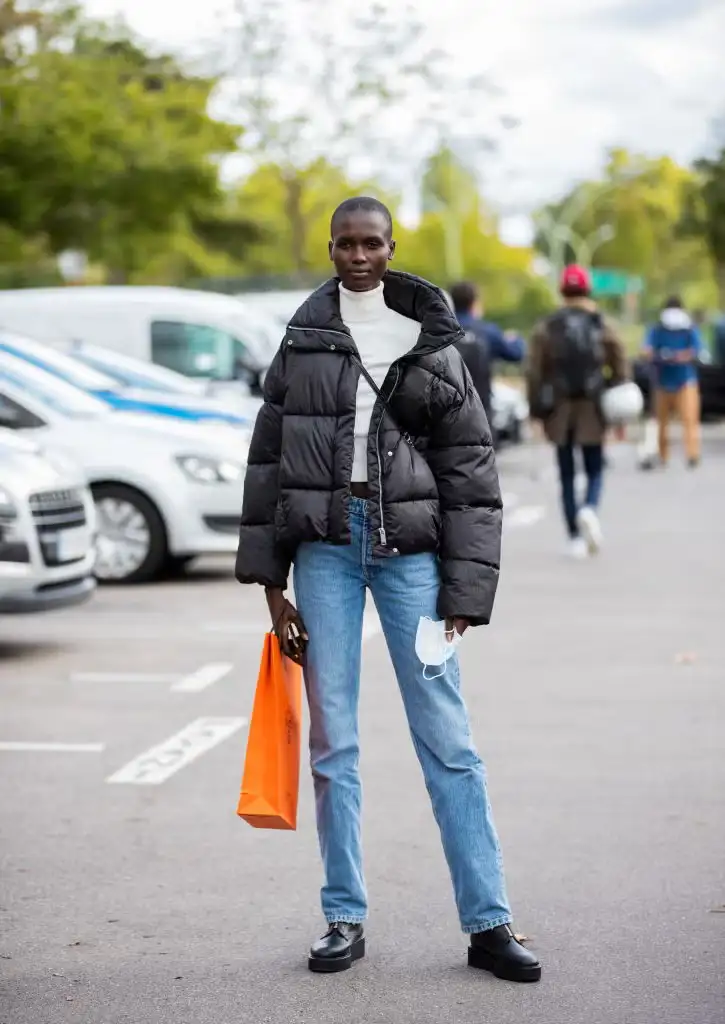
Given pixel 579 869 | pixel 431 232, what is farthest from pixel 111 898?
pixel 431 232

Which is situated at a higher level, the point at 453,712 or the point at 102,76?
the point at 102,76

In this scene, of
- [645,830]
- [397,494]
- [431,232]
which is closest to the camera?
[397,494]

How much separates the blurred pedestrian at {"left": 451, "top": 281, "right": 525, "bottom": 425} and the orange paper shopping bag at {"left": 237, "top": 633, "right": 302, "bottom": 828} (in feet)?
27.1

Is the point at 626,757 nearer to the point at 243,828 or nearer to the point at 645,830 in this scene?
the point at 645,830

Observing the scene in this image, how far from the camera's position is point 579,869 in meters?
5.64

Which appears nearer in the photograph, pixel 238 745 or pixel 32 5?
pixel 238 745

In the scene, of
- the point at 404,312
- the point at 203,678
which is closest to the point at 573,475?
the point at 203,678

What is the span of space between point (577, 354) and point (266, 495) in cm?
937

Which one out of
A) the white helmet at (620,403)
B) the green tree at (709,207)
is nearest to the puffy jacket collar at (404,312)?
the white helmet at (620,403)

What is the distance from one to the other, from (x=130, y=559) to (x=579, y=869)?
24.7 feet

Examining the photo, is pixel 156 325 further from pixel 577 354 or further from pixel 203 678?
pixel 203 678

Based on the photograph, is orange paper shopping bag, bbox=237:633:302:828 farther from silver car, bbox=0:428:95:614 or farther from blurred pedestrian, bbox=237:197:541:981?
silver car, bbox=0:428:95:614

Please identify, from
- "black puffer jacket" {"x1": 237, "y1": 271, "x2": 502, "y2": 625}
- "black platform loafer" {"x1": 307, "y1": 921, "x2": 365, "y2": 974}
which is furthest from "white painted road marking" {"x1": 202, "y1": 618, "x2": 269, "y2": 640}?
"black puffer jacket" {"x1": 237, "y1": 271, "x2": 502, "y2": 625}

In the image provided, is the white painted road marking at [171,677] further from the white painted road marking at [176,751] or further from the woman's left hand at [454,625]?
the woman's left hand at [454,625]
